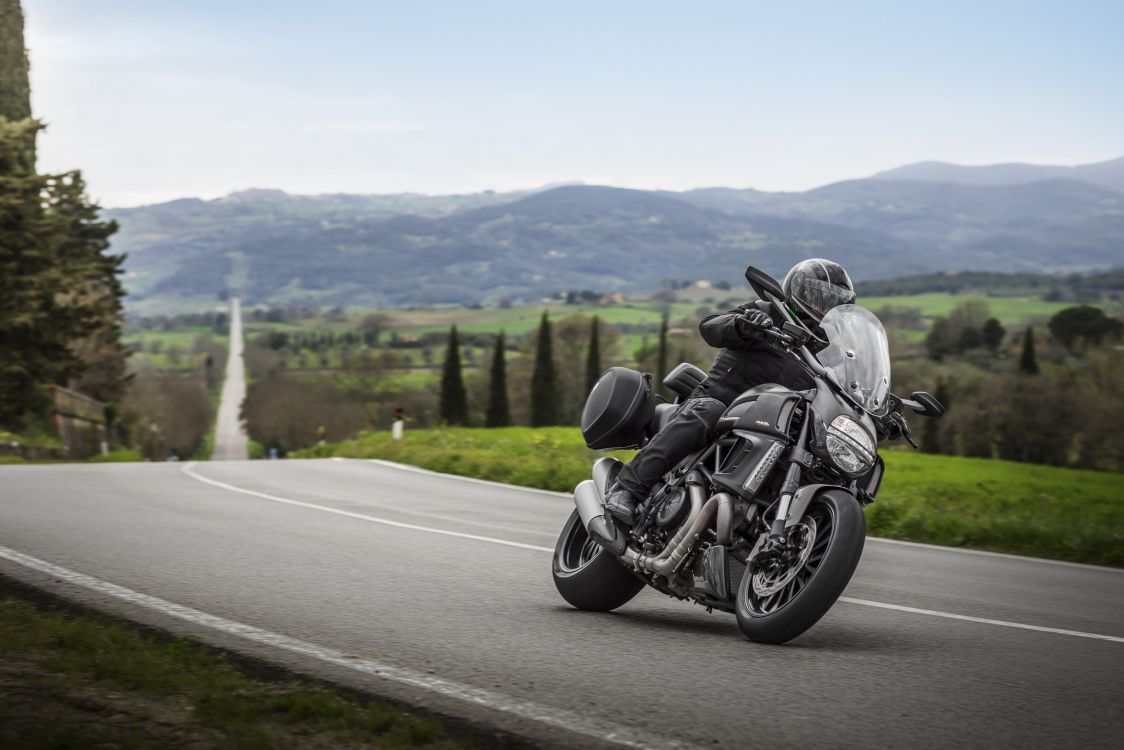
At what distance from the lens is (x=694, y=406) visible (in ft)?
20.6

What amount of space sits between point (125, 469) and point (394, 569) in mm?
10319

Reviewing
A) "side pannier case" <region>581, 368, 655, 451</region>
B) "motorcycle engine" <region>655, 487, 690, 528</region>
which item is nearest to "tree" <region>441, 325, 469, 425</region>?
"side pannier case" <region>581, 368, 655, 451</region>

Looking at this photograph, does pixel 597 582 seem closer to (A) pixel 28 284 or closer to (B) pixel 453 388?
(A) pixel 28 284

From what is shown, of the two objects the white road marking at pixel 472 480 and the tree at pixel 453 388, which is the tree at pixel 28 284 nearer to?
the white road marking at pixel 472 480

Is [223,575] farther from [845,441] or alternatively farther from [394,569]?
[845,441]

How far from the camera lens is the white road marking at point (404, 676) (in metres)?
4.29

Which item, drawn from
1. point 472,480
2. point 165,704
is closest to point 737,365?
point 165,704

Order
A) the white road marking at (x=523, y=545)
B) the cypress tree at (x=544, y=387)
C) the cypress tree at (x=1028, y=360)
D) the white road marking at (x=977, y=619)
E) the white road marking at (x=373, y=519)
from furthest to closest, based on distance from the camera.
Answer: the cypress tree at (x=544, y=387), the cypress tree at (x=1028, y=360), the white road marking at (x=373, y=519), the white road marking at (x=523, y=545), the white road marking at (x=977, y=619)

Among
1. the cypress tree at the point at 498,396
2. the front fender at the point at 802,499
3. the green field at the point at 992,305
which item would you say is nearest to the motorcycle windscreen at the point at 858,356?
the front fender at the point at 802,499

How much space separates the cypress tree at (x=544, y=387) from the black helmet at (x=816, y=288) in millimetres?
89965

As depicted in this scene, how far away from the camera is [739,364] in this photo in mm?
6305

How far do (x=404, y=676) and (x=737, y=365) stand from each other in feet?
7.50

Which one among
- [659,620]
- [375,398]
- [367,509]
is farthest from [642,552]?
[375,398]

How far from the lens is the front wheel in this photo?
17.5 ft
